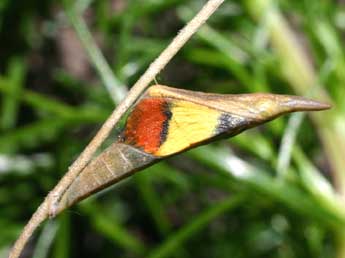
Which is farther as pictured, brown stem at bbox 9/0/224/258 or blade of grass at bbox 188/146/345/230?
blade of grass at bbox 188/146/345/230

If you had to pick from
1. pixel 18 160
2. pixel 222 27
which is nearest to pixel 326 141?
pixel 222 27

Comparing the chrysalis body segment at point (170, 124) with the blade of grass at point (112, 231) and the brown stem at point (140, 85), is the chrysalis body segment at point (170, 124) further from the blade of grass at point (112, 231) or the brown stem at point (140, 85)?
the blade of grass at point (112, 231)

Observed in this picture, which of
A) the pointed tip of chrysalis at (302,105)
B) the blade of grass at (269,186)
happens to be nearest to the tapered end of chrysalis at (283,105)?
the pointed tip of chrysalis at (302,105)

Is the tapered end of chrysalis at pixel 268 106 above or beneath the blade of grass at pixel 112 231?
beneath

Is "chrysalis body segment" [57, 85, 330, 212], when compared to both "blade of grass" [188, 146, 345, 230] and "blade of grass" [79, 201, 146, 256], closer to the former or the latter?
"blade of grass" [188, 146, 345, 230]

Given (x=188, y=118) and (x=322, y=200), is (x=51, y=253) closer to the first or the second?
(x=322, y=200)

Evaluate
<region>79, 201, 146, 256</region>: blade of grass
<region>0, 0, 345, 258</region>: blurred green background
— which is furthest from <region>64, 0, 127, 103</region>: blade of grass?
<region>79, 201, 146, 256</region>: blade of grass
